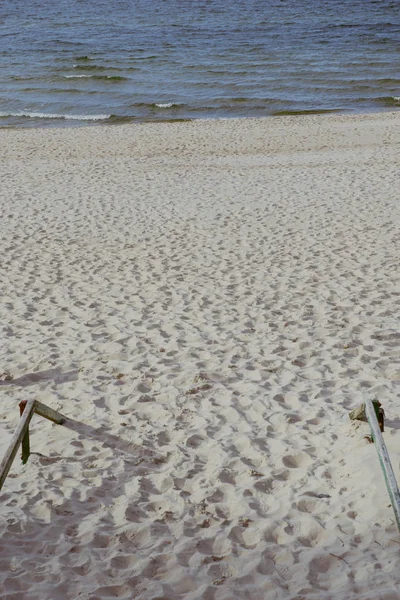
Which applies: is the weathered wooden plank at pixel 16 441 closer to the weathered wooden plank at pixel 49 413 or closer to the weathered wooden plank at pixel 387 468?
the weathered wooden plank at pixel 49 413

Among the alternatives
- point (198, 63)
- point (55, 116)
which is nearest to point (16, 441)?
point (55, 116)

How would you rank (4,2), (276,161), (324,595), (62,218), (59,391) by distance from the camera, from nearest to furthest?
(324,595) → (59,391) → (62,218) → (276,161) → (4,2)

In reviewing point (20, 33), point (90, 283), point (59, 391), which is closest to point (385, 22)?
point (20, 33)

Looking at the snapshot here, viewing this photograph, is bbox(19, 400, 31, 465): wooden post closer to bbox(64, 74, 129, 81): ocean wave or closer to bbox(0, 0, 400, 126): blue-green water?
bbox(0, 0, 400, 126): blue-green water

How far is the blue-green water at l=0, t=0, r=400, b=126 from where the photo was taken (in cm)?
2800

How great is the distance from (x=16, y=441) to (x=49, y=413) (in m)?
1.13

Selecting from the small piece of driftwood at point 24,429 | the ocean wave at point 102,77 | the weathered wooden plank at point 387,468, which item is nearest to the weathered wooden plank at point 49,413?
the small piece of driftwood at point 24,429

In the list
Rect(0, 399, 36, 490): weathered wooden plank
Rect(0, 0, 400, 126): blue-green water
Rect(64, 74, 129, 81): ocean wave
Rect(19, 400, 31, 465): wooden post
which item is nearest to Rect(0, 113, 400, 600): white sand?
Rect(19, 400, 31, 465): wooden post

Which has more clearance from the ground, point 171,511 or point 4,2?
point 4,2

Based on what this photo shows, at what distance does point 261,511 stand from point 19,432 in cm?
185

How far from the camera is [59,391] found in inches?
287

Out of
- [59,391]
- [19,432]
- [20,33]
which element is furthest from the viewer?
[20,33]

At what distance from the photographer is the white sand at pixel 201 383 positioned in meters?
4.86

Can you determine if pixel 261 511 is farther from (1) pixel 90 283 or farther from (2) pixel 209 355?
(1) pixel 90 283
